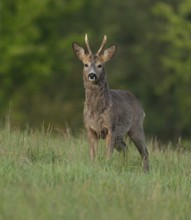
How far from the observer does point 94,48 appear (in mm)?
35594

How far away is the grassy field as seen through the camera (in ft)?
28.3

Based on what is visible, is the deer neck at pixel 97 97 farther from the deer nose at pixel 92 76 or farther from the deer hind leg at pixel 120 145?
the deer hind leg at pixel 120 145

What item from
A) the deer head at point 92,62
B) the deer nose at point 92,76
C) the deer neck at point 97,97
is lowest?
the deer neck at point 97,97

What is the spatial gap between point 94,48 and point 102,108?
22703 millimetres

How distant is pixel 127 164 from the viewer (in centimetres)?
1167

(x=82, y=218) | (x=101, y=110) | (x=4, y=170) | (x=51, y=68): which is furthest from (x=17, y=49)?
(x=82, y=218)

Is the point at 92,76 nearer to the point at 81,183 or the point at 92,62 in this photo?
the point at 92,62

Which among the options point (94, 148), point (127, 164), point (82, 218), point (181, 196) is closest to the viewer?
point (82, 218)

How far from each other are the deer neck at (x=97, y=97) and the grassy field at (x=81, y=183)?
Answer: 534 millimetres

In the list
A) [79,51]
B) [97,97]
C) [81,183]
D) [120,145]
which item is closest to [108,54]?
[79,51]

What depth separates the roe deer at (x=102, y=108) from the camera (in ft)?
41.8

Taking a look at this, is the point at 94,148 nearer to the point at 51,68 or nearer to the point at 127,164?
the point at 127,164

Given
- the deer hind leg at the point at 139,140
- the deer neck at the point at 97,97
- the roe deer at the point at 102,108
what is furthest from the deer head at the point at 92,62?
the deer hind leg at the point at 139,140

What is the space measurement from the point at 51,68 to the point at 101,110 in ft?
67.1
